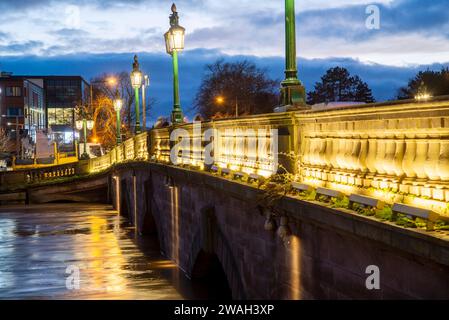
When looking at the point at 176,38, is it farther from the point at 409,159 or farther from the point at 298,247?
the point at 409,159

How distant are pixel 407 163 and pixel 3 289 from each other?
14.3 meters

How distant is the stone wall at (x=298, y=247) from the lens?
635cm

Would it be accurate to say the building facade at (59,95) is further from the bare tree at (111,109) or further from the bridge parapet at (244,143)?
the bridge parapet at (244,143)

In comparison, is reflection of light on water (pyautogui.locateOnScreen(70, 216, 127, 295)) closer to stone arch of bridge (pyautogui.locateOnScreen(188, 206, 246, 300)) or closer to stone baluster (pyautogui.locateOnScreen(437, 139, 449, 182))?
stone arch of bridge (pyautogui.locateOnScreen(188, 206, 246, 300))

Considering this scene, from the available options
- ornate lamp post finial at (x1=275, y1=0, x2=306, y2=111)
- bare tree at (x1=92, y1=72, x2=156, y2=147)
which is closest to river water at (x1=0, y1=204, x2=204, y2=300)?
ornate lamp post finial at (x1=275, y1=0, x2=306, y2=111)

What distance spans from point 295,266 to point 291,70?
2742 millimetres

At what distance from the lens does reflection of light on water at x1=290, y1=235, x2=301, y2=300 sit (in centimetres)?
950

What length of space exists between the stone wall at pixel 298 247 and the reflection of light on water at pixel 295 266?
12mm

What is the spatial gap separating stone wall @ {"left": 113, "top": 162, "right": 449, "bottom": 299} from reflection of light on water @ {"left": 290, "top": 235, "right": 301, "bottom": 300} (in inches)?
0.5

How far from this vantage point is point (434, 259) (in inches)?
229

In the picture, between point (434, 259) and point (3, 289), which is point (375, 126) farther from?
point (3, 289)

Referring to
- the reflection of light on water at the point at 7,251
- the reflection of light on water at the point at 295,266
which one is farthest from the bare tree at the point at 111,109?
the reflection of light on water at the point at 295,266

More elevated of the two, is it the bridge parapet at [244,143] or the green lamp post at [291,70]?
the green lamp post at [291,70]
